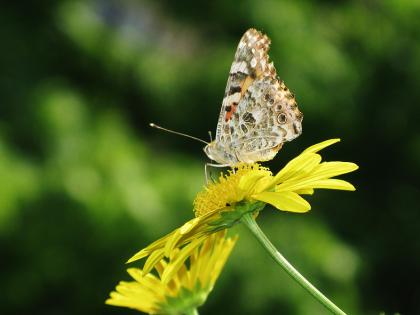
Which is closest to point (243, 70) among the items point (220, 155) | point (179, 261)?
point (220, 155)

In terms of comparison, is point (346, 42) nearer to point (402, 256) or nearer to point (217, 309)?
point (402, 256)

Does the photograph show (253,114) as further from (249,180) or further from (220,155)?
(249,180)

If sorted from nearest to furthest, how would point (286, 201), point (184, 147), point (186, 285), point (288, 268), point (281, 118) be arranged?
1. point (288, 268)
2. point (286, 201)
3. point (186, 285)
4. point (281, 118)
5. point (184, 147)

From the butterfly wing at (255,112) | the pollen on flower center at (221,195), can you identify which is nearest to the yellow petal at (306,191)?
the pollen on flower center at (221,195)

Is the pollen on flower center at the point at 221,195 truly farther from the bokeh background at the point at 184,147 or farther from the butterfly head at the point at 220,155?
the bokeh background at the point at 184,147

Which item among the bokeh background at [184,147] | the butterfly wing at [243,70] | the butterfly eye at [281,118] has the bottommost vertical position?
the bokeh background at [184,147]

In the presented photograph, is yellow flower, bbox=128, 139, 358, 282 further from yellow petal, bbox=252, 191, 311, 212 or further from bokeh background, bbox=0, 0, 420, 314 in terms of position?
bokeh background, bbox=0, 0, 420, 314
